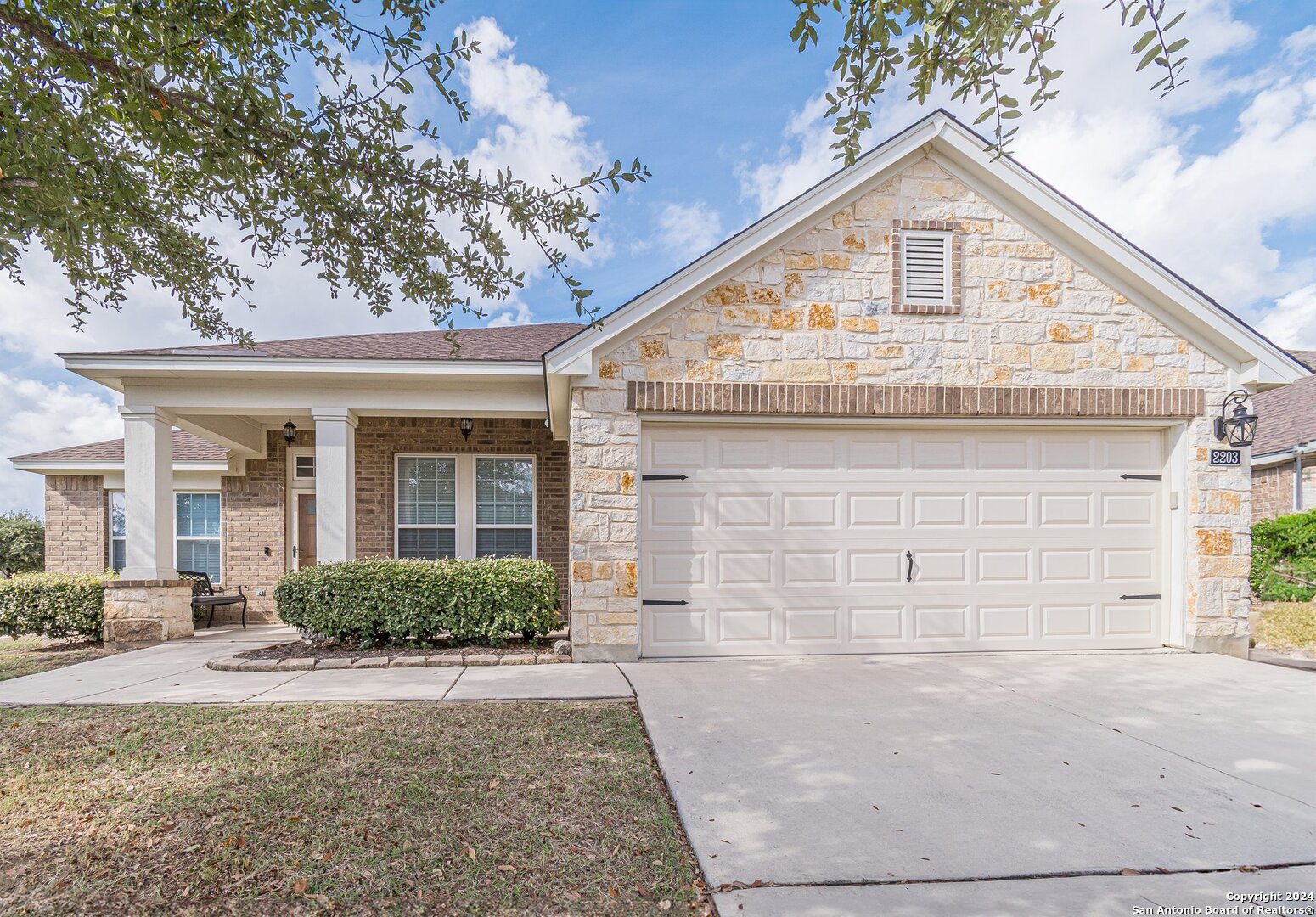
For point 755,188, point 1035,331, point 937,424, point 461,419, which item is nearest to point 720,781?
point 937,424

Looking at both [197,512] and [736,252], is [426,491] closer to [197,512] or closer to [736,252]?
[197,512]

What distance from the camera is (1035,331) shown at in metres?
6.59

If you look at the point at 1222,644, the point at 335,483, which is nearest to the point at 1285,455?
the point at 1222,644

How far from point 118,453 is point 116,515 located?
1175 millimetres

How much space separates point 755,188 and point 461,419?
7.23 meters

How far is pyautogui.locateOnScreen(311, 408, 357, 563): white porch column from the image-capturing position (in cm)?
766

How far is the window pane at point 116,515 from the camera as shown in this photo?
1171 cm

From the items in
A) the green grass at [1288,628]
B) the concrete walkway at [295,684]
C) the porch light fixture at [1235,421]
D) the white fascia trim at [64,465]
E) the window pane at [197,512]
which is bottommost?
the green grass at [1288,628]

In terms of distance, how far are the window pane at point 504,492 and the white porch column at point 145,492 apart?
3883mm

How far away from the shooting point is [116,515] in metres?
11.8

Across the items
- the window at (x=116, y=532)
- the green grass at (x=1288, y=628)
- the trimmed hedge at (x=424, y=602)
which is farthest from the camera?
the window at (x=116, y=532)

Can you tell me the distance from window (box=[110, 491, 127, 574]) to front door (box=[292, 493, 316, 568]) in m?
3.65

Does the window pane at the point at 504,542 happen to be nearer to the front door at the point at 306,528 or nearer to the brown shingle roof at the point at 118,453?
the front door at the point at 306,528

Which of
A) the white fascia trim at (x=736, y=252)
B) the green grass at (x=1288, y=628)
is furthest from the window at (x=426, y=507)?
the green grass at (x=1288, y=628)
